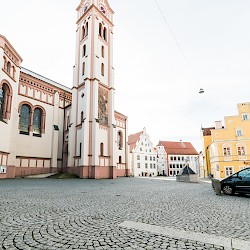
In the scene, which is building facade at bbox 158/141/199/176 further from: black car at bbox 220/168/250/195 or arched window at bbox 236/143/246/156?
black car at bbox 220/168/250/195

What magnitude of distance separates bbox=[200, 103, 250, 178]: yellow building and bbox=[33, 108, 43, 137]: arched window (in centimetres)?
2890

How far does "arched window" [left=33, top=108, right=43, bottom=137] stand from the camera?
26872mm

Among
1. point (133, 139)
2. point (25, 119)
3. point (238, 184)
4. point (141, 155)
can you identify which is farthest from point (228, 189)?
point (133, 139)

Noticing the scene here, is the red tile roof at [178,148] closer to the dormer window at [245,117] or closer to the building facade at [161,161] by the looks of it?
the building facade at [161,161]

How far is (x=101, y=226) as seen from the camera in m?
4.04

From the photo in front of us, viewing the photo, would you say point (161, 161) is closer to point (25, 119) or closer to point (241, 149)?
point (241, 149)

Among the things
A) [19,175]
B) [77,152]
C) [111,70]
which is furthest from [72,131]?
[111,70]

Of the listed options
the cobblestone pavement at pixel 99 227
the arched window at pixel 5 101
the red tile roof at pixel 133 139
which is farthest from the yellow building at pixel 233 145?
the arched window at pixel 5 101

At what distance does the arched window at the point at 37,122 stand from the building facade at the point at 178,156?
53.4 m

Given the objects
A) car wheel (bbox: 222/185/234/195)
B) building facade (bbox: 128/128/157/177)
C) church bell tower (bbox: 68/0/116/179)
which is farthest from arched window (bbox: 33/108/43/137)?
building facade (bbox: 128/128/157/177)

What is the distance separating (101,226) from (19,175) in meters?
23.4

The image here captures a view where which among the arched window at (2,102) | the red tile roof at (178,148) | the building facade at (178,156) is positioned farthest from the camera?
the red tile roof at (178,148)

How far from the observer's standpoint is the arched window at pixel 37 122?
88.2ft

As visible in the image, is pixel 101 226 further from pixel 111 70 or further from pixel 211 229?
pixel 111 70
